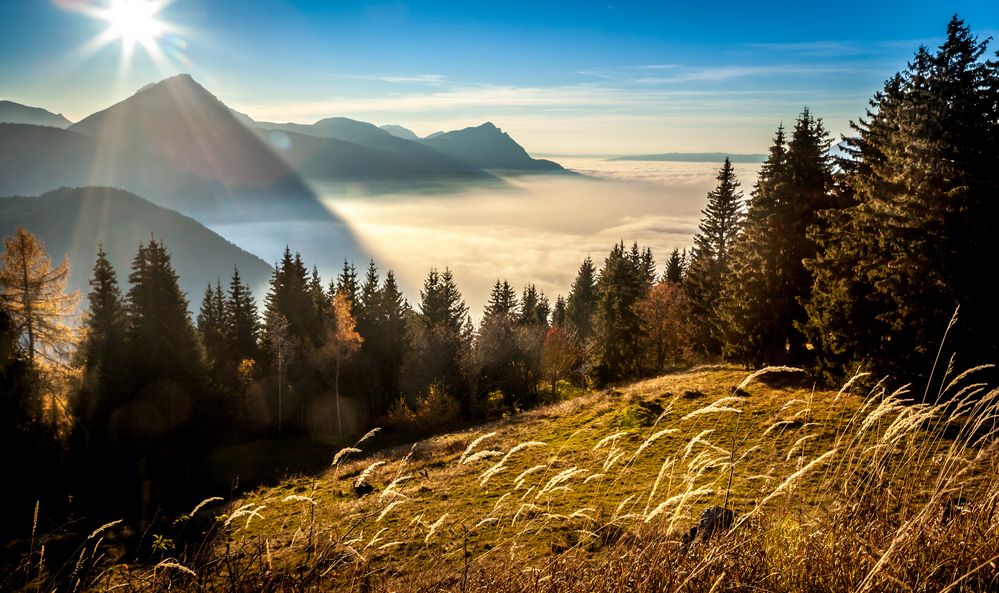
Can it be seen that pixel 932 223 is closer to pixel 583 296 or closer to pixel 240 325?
pixel 240 325

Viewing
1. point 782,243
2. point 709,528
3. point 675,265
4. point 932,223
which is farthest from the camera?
point 675,265

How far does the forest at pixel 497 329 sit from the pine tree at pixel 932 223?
5 cm

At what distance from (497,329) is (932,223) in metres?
35.7

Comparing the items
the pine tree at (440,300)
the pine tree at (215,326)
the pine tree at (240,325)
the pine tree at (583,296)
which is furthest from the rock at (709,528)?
→ the pine tree at (583,296)

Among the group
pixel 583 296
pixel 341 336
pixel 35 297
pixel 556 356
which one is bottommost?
pixel 556 356

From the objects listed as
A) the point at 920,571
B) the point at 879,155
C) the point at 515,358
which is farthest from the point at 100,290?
the point at 879,155

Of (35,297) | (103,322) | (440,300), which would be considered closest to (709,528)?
(35,297)

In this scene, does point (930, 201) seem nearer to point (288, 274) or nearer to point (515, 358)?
point (515, 358)

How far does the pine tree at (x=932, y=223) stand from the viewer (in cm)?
1469

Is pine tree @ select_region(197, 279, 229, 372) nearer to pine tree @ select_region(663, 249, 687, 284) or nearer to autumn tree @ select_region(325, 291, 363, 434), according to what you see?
autumn tree @ select_region(325, 291, 363, 434)

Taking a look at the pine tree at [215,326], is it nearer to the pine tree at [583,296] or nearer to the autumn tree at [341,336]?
the autumn tree at [341,336]

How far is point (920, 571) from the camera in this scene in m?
3.44

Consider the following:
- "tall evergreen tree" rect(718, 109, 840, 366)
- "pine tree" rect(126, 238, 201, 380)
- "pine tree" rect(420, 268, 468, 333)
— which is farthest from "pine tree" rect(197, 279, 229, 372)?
"tall evergreen tree" rect(718, 109, 840, 366)

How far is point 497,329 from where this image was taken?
157ft
